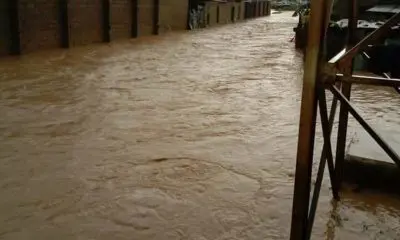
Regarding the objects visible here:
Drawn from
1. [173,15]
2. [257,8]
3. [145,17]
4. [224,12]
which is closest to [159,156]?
[145,17]

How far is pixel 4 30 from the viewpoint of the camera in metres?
8.61

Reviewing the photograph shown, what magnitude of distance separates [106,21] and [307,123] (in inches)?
403

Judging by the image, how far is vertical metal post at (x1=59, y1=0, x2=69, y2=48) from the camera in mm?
9914

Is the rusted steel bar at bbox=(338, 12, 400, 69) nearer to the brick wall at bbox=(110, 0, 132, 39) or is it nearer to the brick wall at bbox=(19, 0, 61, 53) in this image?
the brick wall at bbox=(19, 0, 61, 53)

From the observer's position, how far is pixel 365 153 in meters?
3.54

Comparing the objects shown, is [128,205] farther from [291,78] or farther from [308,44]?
[291,78]

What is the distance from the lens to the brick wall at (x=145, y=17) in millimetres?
13008

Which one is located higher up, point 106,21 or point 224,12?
point 224,12

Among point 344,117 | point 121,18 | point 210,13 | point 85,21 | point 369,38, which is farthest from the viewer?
point 210,13

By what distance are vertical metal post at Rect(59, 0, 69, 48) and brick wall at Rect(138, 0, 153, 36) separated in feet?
10.5

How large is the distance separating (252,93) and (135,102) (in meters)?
1.75

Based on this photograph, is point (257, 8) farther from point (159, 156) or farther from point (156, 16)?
point (159, 156)

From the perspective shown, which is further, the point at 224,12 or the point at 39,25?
the point at 224,12

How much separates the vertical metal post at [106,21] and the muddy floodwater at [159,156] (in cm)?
379
